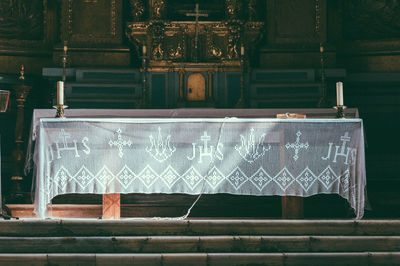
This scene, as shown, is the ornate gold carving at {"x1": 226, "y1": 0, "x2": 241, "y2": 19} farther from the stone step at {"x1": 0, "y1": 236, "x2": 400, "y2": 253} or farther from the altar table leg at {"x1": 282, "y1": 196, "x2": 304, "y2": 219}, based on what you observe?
the stone step at {"x1": 0, "y1": 236, "x2": 400, "y2": 253}

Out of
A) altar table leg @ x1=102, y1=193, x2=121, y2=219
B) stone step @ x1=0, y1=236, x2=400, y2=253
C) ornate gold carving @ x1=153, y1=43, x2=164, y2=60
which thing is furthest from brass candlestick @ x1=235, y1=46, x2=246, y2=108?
stone step @ x1=0, y1=236, x2=400, y2=253

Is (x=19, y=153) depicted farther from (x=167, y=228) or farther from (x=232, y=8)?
(x=232, y=8)

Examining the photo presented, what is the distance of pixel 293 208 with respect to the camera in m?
4.85

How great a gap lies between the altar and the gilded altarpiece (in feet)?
8.55

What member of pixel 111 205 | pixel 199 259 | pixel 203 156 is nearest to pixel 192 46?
pixel 203 156

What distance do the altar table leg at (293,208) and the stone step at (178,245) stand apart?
2.54 ft

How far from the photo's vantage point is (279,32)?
798 cm

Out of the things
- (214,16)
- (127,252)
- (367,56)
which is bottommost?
(127,252)

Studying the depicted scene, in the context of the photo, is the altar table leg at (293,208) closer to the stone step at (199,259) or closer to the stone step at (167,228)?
the stone step at (167,228)

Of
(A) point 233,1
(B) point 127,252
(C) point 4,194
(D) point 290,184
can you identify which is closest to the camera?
(B) point 127,252

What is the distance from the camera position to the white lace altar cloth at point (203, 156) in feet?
15.4

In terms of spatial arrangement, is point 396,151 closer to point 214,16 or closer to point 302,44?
point 302,44

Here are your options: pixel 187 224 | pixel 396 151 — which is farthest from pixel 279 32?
pixel 187 224

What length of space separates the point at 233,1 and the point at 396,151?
2.88 meters
